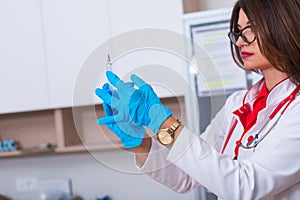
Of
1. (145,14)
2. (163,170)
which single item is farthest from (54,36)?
(163,170)

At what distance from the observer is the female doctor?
3.58ft

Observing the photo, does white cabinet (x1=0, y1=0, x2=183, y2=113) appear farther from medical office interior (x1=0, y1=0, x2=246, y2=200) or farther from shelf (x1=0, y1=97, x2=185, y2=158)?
shelf (x1=0, y1=97, x2=185, y2=158)

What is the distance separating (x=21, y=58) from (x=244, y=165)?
1900mm

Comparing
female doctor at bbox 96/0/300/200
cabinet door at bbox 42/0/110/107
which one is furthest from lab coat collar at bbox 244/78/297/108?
cabinet door at bbox 42/0/110/107

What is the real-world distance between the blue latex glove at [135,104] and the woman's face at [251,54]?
0.29 m

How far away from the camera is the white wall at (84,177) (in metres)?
2.92

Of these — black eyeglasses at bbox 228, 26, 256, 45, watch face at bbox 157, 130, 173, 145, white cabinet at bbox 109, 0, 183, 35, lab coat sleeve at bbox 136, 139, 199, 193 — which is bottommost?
lab coat sleeve at bbox 136, 139, 199, 193

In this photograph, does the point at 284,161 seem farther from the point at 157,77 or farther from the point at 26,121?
the point at 26,121

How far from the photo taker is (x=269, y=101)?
130 centimetres

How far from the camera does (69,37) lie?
8.62 feet

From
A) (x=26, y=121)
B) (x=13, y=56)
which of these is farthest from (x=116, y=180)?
(x=13, y=56)

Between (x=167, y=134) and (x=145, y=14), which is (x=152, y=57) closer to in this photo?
(x=167, y=134)

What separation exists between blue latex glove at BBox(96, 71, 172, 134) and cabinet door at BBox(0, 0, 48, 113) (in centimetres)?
167

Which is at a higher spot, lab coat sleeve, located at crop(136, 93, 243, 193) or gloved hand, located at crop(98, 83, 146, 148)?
gloved hand, located at crop(98, 83, 146, 148)
